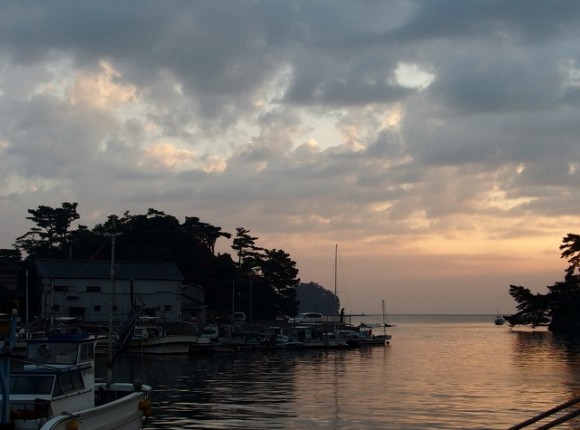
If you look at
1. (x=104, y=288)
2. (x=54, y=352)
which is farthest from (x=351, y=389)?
(x=104, y=288)

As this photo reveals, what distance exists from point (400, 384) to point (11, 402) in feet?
118

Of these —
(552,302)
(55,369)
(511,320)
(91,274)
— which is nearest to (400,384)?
(55,369)

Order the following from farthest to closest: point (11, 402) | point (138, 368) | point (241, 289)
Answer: point (241, 289) < point (138, 368) < point (11, 402)

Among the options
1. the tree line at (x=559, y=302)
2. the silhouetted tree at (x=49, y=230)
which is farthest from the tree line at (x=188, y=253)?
the tree line at (x=559, y=302)

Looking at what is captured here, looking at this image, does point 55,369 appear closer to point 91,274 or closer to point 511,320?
point 91,274

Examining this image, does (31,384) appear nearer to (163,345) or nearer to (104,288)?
(163,345)

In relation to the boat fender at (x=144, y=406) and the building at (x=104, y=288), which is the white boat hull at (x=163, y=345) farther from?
the boat fender at (x=144, y=406)

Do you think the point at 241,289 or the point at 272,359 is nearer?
the point at 272,359

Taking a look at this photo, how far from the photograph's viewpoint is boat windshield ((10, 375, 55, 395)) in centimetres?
2434

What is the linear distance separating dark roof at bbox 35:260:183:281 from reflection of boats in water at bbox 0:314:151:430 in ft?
229

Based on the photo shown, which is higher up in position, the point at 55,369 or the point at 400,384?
the point at 55,369

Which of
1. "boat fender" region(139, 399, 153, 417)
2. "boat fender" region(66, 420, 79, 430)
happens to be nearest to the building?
"boat fender" region(139, 399, 153, 417)

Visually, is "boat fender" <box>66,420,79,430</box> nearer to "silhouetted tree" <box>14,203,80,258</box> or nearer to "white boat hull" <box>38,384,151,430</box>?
"white boat hull" <box>38,384,151,430</box>

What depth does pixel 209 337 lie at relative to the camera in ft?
297
